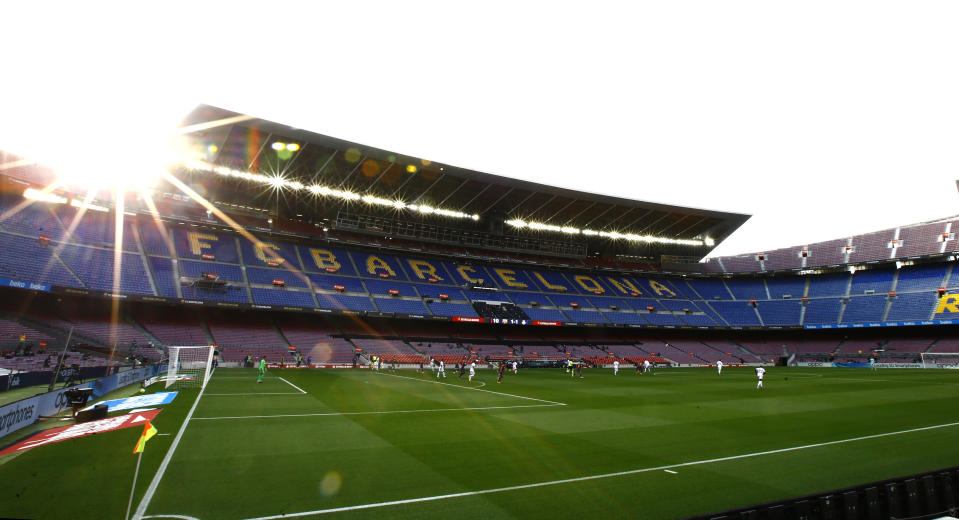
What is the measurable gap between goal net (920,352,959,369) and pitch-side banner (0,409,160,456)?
67.1 metres

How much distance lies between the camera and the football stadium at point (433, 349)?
8852mm

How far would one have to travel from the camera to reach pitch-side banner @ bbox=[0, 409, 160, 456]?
11.6 meters

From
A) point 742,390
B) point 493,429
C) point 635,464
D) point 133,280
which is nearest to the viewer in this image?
point 635,464

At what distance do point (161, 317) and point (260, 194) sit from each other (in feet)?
52.1

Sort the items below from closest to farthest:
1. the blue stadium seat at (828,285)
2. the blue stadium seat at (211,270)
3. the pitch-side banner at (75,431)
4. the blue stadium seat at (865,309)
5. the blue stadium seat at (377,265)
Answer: the pitch-side banner at (75,431)
the blue stadium seat at (211,270)
the blue stadium seat at (377,265)
the blue stadium seat at (865,309)
the blue stadium seat at (828,285)

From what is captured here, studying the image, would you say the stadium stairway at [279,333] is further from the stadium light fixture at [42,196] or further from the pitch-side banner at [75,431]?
the pitch-side banner at [75,431]

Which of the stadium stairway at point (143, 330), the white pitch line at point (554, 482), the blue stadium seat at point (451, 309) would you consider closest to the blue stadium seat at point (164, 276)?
the stadium stairway at point (143, 330)

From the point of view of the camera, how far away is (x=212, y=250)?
47.0m

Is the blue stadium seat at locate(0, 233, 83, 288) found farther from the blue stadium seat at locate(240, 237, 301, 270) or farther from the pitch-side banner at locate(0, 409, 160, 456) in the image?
the pitch-side banner at locate(0, 409, 160, 456)

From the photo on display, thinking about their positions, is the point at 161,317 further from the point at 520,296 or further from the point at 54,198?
the point at 520,296

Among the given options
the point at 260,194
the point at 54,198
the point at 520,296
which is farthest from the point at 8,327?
the point at 520,296

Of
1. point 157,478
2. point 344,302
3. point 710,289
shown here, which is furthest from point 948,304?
point 157,478

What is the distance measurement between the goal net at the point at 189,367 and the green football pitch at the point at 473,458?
22.5 ft

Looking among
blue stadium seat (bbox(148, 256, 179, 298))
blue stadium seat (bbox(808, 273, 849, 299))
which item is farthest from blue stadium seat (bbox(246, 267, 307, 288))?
blue stadium seat (bbox(808, 273, 849, 299))
